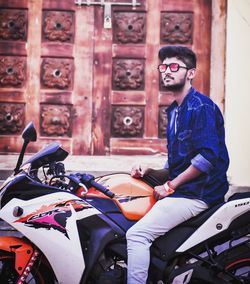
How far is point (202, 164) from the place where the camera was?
3.16m

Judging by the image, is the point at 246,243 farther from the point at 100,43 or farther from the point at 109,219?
the point at 100,43

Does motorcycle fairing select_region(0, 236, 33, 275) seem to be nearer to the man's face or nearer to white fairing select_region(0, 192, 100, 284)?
white fairing select_region(0, 192, 100, 284)

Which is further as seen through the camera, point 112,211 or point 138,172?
point 138,172

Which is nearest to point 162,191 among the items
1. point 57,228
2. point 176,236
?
point 176,236

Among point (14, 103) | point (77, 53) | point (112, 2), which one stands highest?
point (112, 2)

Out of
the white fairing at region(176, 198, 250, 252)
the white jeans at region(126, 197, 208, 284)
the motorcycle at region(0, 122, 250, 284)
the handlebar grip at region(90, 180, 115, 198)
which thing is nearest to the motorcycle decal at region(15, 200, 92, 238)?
the motorcycle at region(0, 122, 250, 284)

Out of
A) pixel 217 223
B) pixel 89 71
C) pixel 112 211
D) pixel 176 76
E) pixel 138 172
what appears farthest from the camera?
pixel 89 71

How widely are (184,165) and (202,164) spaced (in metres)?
0.18

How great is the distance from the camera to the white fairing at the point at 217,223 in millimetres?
3156

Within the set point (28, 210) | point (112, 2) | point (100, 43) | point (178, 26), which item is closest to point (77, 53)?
point (100, 43)

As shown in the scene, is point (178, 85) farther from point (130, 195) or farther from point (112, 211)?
point (112, 211)

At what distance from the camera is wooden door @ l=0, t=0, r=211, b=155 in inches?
257

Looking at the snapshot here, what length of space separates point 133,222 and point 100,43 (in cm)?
372

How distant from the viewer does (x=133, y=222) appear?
3.27 m
